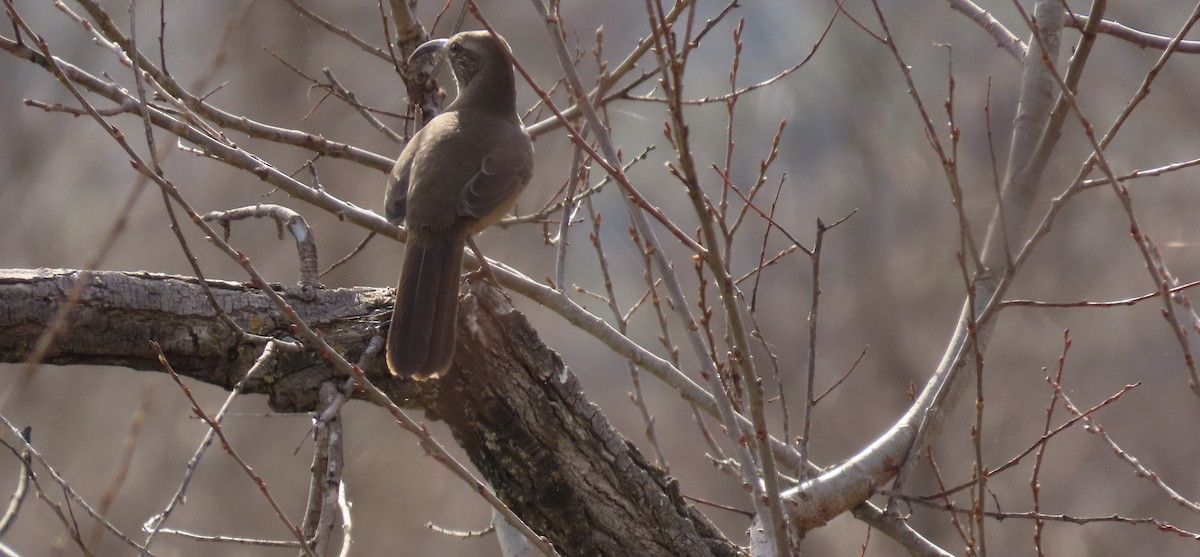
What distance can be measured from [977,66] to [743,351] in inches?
502

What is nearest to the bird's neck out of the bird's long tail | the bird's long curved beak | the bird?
the bird

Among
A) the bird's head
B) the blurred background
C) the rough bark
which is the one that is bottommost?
the rough bark

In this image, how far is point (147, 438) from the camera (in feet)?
41.6

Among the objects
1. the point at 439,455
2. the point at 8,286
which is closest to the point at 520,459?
the point at 439,455

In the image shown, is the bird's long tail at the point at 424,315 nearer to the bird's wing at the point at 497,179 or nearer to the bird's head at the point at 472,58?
the bird's wing at the point at 497,179

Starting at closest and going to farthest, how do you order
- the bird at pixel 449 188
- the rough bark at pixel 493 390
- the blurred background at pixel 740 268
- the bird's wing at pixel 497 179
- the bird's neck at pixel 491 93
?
the rough bark at pixel 493 390, the bird at pixel 449 188, the bird's wing at pixel 497 179, the bird's neck at pixel 491 93, the blurred background at pixel 740 268

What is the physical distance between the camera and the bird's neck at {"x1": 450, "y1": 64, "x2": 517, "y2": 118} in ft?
14.8

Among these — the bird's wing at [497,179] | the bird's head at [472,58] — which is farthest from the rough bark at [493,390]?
the bird's head at [472,58]

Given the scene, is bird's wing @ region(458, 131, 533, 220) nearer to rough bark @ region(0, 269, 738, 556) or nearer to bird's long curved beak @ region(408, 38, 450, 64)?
bird's long curved beak @ region(408, 38, 450, 64)

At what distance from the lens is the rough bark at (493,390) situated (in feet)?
9.18

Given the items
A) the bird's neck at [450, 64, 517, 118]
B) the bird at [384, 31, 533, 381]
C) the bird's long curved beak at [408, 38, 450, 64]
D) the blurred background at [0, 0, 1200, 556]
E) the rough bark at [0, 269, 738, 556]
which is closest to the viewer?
the rough bark at [0, 269, 738, 556]

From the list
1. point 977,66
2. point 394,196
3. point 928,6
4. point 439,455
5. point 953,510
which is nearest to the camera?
point 439,455

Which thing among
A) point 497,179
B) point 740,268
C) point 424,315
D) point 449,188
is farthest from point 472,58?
point 740,268

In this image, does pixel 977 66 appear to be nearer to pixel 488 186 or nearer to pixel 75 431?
pixel 488 186
